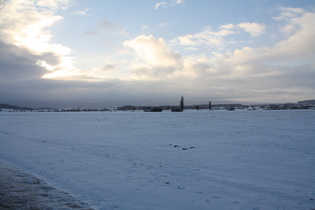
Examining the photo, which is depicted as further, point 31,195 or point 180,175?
point 180,175

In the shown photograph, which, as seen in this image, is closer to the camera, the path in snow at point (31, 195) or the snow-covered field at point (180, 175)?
the path in snow at point (31, 195)

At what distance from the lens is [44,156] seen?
11.1 metres

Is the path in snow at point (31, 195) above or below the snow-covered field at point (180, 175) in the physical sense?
above

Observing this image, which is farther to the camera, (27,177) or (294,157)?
(294,157)

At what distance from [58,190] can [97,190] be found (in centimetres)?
107

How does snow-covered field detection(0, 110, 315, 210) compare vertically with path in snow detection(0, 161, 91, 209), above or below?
below

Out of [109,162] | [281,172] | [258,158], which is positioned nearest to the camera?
[281,172]

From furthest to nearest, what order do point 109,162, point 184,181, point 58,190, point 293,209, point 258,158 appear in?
1. point 258,158
2. point 109,162
3. point 184,181
4. point 58,190
5. point 293,209

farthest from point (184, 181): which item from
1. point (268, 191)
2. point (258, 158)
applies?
point (258, 158)

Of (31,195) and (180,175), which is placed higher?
(31,195)

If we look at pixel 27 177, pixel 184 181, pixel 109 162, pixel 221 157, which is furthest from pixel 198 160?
pixel 27 177

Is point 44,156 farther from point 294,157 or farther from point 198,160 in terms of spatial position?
point 294,157

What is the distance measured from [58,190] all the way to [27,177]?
6.58 feet

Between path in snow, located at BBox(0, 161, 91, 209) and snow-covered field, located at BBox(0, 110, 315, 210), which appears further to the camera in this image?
snow-covered field, located at BBox(0, 110, 315, 210)
